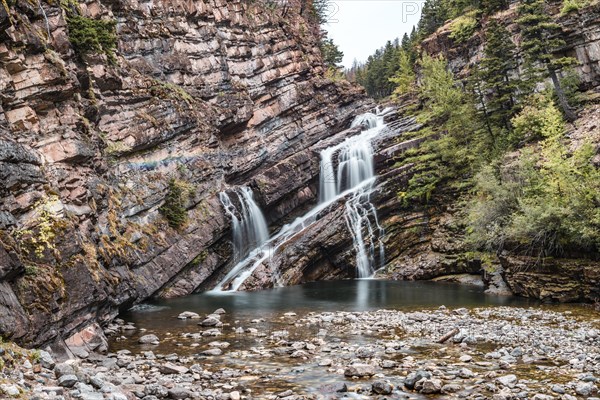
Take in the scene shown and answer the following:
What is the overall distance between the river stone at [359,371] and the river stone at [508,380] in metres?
2.88

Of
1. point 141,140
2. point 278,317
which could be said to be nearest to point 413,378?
point 278,317

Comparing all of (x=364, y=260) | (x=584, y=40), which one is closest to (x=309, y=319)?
(x=364, y=260)

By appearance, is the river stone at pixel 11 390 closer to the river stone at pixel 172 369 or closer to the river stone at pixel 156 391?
the river stone at pixel 156 391

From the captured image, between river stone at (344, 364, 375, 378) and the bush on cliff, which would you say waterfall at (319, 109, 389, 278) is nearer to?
the bush on cliff

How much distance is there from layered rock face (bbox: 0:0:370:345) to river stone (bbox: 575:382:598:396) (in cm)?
1258

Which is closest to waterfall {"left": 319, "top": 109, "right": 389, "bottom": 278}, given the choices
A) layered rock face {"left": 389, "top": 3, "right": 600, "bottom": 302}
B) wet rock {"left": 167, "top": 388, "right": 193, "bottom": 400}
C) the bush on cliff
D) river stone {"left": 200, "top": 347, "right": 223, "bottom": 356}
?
layered rock face {"left": 389, "top": 3, "right": 600, "bottom": 302}

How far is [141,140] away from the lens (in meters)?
31.6

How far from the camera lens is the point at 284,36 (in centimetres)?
5075

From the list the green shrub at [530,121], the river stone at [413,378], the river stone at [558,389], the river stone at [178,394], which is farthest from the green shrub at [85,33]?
the green shrub at [530,121]

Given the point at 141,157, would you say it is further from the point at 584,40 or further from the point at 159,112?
the point at 584,40

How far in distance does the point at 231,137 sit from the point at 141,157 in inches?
428

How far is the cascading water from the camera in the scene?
3525 centimetres

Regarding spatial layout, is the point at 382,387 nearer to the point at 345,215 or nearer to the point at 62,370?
the point at 62,370

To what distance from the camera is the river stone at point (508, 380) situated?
10031 millimetres
